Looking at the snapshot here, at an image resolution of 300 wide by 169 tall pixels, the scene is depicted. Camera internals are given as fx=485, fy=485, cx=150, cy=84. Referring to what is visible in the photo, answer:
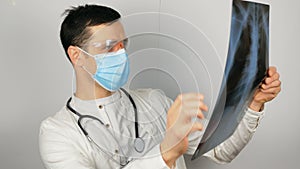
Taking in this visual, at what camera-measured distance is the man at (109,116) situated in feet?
3.28

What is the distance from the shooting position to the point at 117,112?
1126mm

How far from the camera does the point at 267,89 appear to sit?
1.11 metres

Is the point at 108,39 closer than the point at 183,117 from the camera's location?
No

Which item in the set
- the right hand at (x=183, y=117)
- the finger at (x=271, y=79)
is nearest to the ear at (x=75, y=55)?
the right hand at (x=183, y=117)

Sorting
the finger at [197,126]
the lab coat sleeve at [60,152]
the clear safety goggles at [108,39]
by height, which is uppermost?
the clear safety goggles at [108,39]

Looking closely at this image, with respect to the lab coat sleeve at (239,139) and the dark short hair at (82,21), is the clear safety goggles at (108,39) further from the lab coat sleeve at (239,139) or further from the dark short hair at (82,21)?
the lab coat sleeve at (239,139)

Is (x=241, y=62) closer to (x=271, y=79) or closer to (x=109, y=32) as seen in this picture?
(x=271, y=79)

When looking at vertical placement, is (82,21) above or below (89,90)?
above

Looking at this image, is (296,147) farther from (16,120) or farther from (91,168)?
(16,120)

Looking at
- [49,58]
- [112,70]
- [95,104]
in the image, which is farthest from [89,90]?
[49,58]

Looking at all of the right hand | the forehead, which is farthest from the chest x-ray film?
the forehead

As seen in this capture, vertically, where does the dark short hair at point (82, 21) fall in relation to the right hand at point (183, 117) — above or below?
above

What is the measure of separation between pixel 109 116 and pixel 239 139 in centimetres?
35

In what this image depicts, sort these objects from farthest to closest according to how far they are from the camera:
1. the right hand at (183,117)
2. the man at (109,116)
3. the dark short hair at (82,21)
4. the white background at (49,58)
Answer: the white background at (49,58) < the dark short hair at (82,21) < the man at (109,116) < the right hand at (183,117)
